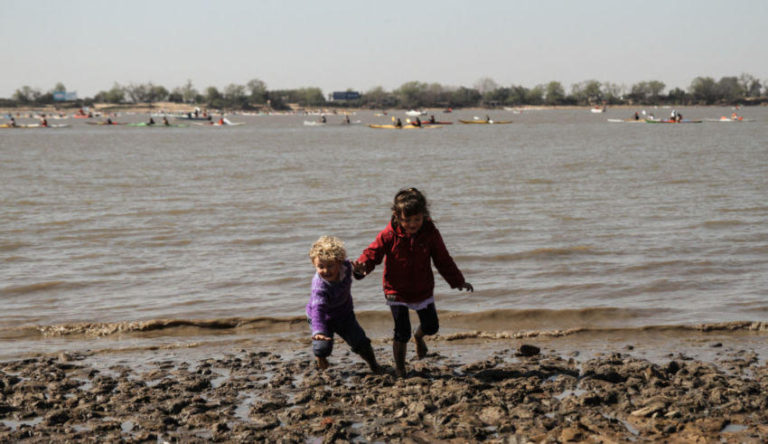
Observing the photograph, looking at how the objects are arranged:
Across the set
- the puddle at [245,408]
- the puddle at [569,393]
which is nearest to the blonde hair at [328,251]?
the puddle at [245,408]

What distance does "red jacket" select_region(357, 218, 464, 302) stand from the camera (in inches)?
255

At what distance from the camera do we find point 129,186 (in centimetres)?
2631

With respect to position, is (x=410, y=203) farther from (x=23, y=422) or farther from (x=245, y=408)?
(x=23, y=422)

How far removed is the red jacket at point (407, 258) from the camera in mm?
6473

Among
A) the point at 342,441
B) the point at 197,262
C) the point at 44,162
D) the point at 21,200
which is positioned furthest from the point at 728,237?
the point at 44,162

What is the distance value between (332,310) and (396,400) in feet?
3.49

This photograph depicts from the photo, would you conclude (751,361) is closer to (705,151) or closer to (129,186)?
(129,186)

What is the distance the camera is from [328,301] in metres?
6.44

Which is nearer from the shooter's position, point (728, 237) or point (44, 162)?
point (728, 237)

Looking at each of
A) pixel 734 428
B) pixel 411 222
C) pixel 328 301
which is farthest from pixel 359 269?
pixel 734 428

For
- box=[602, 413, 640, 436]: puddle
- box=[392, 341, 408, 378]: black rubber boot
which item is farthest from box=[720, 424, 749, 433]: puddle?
box=[392, 341, 408, 378]: black rubber boot

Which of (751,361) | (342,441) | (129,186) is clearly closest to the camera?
(342,441)

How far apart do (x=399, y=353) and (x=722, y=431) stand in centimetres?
251

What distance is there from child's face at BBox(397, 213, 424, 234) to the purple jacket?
1.80ft
